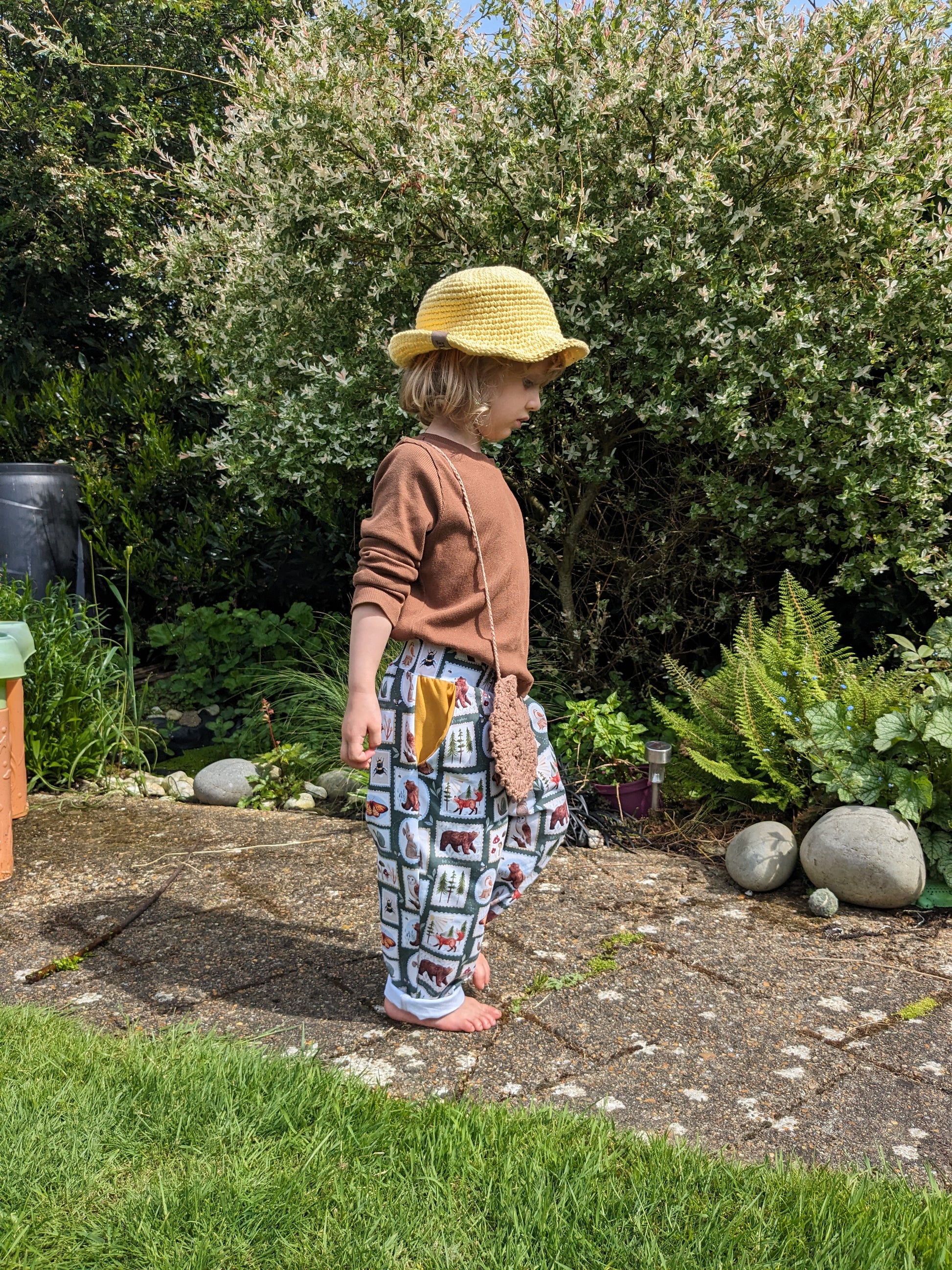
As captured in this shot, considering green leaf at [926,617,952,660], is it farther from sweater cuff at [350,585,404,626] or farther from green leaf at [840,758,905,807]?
sweater cuff at [350,585,404,626]

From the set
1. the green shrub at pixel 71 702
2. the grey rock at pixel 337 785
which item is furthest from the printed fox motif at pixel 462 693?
the green shrub at pixel 71 702

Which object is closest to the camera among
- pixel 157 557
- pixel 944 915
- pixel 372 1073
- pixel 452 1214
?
pixel 452 1214

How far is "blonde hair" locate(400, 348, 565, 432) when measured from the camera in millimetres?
2256

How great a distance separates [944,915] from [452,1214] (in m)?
2.02

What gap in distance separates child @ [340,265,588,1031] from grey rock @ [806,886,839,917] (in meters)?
1.19

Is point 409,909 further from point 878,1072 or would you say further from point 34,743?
Answer: point 34,743

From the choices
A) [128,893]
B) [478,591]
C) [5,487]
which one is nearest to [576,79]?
[478,591]

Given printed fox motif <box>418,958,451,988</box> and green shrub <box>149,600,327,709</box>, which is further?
Result: green shrub <box>149,600,327,709</box>

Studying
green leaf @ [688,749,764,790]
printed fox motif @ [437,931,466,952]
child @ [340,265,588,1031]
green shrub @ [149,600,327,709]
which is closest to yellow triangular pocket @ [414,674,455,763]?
child @ [340,265,588,1031]

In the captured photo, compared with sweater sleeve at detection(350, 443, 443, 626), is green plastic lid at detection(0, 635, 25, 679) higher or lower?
lower

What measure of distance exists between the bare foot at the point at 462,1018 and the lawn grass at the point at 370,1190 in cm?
31

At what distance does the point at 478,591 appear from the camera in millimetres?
2254

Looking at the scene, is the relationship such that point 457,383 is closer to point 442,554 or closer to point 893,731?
point 442,554

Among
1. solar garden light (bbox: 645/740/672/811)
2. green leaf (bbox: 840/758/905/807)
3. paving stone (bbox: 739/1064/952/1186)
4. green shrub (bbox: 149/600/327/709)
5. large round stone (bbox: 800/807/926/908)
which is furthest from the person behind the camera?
green shrub (bbox: 149/600/327/709)
